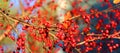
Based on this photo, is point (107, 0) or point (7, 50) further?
point (7, 50)

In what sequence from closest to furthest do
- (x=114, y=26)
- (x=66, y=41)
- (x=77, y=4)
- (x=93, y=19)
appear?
(x=66, y=41), (x=114, y=26), (x=93, y=19), (x=77, y=4)

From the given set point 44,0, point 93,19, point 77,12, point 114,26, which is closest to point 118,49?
point 114,26

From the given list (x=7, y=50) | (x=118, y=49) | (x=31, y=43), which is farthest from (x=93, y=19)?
(x=7, y=50)

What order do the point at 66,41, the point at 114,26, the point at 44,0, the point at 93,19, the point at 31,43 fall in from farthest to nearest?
the point at 31,43, the point at 44,0, the point at 93,19, the point at 114,26, the point at 66,41

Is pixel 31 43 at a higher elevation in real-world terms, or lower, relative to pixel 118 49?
lower

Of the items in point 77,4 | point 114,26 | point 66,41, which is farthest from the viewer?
point 77,4

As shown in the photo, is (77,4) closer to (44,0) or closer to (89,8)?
(89,8)

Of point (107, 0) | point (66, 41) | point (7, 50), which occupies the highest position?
point (66, 41)

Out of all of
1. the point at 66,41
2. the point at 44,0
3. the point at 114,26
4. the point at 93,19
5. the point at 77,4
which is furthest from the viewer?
the point at 44,0

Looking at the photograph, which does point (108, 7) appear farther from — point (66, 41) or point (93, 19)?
point (66, 41)
